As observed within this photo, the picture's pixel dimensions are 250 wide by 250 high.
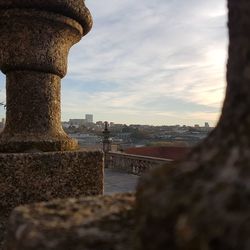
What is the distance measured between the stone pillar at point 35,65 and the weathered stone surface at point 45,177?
198 millimetres

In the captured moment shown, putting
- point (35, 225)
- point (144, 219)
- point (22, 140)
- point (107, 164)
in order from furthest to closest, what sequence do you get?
1. point (107, 164)
2. point (22, 140)
3. point (35, 225)
4. point (144, 219)

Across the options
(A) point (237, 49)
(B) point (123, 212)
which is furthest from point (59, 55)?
(A) point (237, 49)

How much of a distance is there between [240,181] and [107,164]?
15.9m

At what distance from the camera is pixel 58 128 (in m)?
2.78

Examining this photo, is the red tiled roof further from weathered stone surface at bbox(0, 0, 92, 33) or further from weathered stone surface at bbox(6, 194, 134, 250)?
weathered stone surface at bbox(6, 194, 134, 250)

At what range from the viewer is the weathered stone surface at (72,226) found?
37.5 inches

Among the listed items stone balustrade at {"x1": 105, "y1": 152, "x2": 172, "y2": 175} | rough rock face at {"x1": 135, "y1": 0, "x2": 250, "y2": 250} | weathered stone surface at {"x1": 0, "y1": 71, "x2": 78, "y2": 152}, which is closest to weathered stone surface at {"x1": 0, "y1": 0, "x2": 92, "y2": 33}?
weathered stone surface at {"x1": 0, "y1": 71, "x2": 78, "y2": 152}

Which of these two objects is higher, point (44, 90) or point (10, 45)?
point (10, 45)

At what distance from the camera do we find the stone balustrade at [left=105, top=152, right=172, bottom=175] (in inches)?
523

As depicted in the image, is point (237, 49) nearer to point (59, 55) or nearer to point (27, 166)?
point (27, 166)

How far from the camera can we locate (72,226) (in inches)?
39.6

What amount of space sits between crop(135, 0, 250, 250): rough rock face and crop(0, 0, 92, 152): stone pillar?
5.88 ft

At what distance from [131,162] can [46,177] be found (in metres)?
12.3

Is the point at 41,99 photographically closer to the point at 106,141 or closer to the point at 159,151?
the point at 106,141
